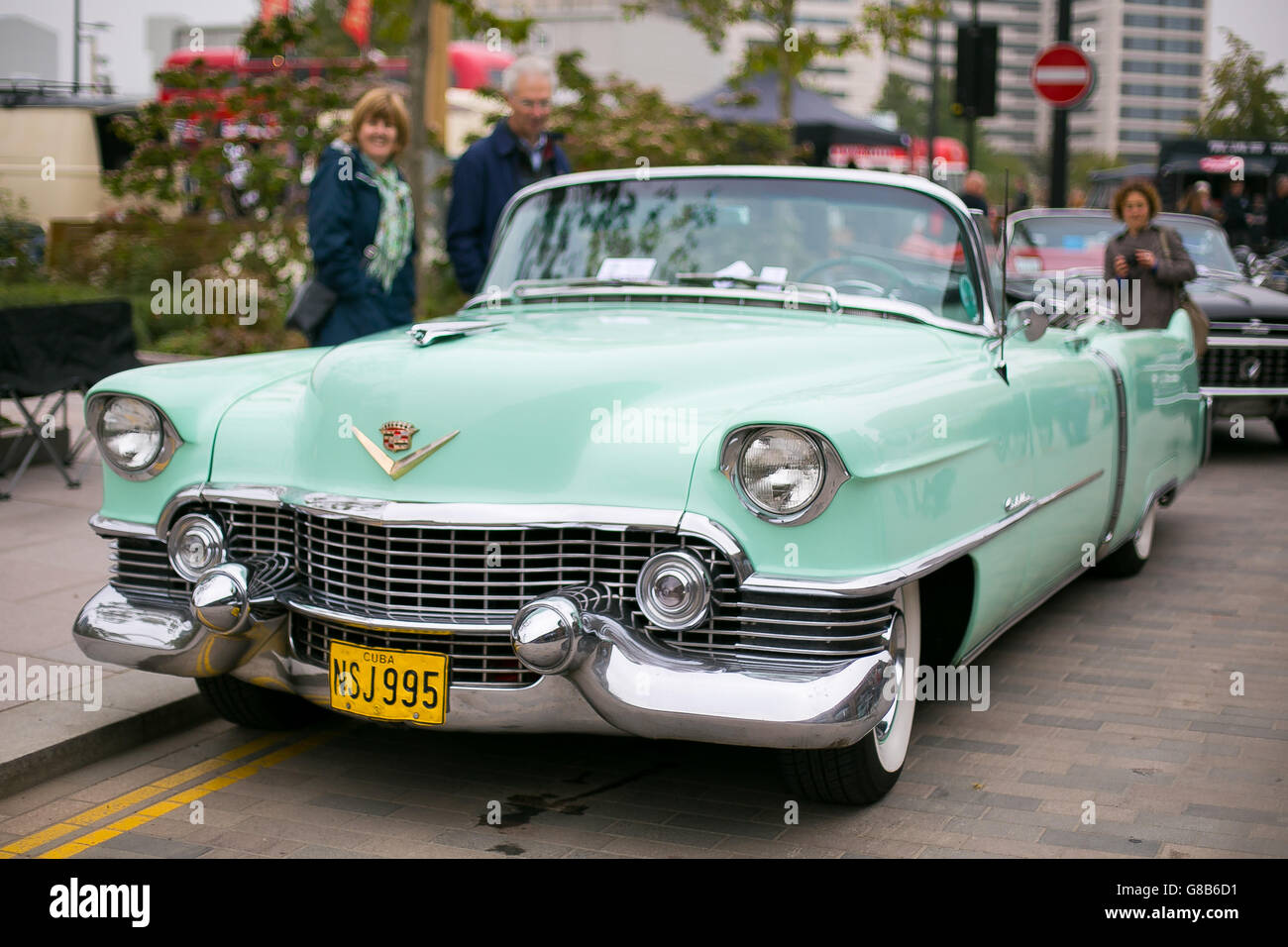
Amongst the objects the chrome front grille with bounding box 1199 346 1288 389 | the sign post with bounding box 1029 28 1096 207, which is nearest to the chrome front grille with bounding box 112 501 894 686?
the chrome front grille with bounding box 1199 346 1288 389

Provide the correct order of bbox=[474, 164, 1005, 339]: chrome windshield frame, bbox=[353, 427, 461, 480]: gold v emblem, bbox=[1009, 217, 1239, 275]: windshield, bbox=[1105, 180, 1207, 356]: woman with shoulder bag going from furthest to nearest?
bbox=[1009, 217, 1239, 275]: windshield
bbox=[1105, 180, 1207, 356]: woman with shoulder bag
bbox=[474, 164, 1005, 339]: chrome windshield frame
bbox=[353, 427, 461, 480]: gold v emblem

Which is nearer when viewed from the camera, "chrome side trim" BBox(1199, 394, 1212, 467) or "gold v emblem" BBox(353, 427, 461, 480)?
"gold v emblem" BBox(353, 427, 461, 480)

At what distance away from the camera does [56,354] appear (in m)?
8.33

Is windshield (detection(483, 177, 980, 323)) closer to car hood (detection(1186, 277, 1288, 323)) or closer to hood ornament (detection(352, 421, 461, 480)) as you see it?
hood ornament (detection(352, 421, 461, 480))

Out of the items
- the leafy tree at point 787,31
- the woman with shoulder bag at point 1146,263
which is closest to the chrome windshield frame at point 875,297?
the woman with shoulder bag at point 1146,263

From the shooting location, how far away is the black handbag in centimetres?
632

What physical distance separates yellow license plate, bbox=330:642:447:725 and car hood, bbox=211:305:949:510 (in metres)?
0.39

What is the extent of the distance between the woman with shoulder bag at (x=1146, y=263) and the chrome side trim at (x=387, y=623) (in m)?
6.39

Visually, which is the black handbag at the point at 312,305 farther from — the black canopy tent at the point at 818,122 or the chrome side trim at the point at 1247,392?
the black canopy tent at the point at 818,122

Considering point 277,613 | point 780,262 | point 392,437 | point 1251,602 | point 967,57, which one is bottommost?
point 1251,602

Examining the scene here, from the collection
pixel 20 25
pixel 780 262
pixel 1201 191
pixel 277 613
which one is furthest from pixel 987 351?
pixel 20 25

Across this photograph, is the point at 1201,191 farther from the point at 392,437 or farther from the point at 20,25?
the point at 20,25

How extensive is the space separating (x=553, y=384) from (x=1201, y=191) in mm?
15095
